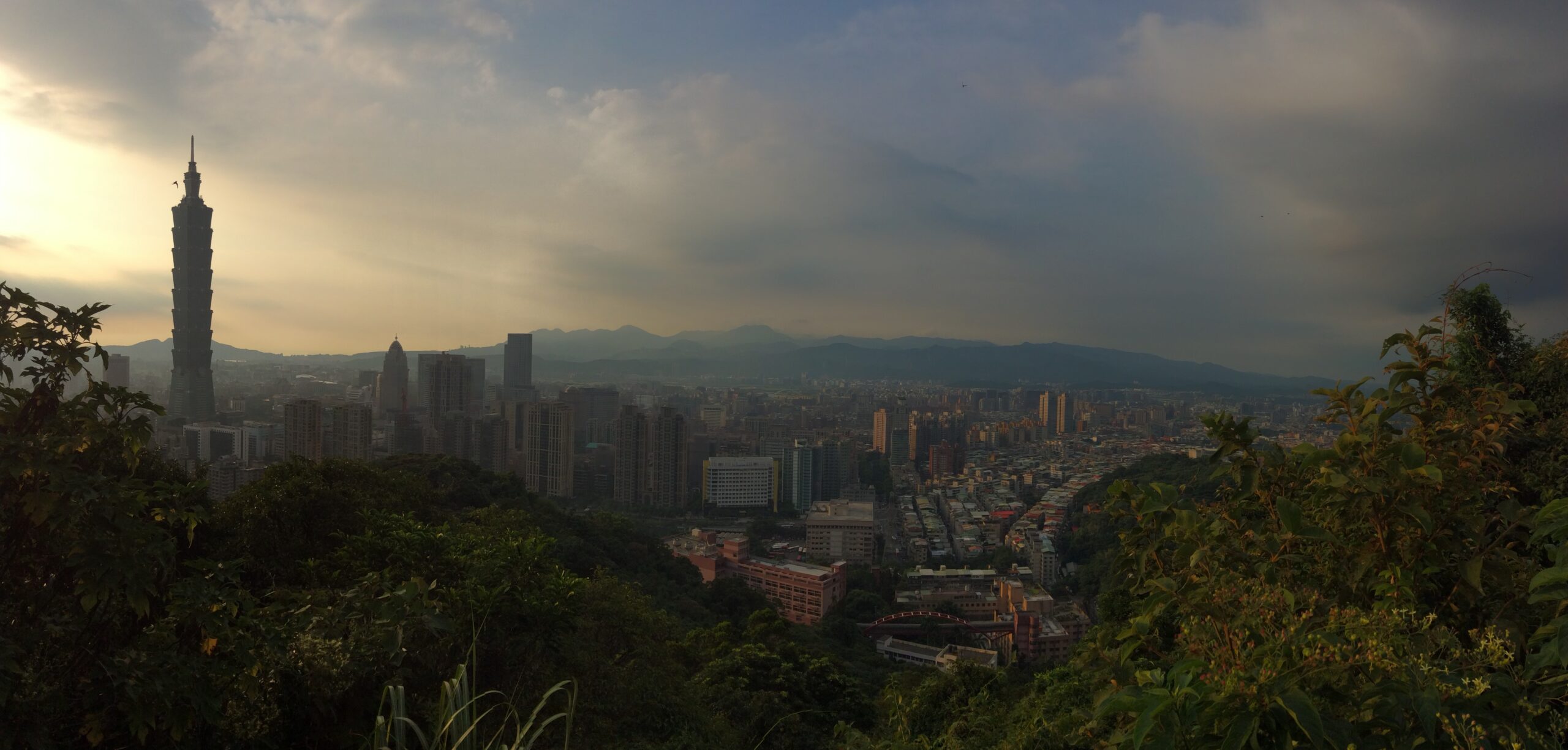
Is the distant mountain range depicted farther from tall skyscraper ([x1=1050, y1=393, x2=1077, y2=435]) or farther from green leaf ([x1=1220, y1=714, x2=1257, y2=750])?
green leaf ([x1=1220, y1=714, x2=1257, y2=750])

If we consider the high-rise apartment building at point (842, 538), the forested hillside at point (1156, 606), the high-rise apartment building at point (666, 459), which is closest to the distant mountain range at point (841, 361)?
the high-rise apartment building at point (666, 459)

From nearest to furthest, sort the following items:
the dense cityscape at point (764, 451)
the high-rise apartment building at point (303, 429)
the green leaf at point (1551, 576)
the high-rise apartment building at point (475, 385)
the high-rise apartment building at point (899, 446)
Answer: the green leaf at point (1551, 576) → the dense cityscape at point (764, 451) → the high-rise apartment building at point (303, 429) → the high-rise apartment building at point (475, 385) → the high-rise apartment building at point (899, 446)

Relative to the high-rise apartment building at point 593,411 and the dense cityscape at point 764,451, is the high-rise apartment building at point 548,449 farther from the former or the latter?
the high-rise apartment building at point 593,411

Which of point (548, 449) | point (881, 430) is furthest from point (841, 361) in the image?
point (548, 449)

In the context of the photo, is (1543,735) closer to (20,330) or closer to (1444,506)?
(1444,506)

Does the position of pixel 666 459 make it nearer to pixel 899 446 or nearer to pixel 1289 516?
pixel 899 446
